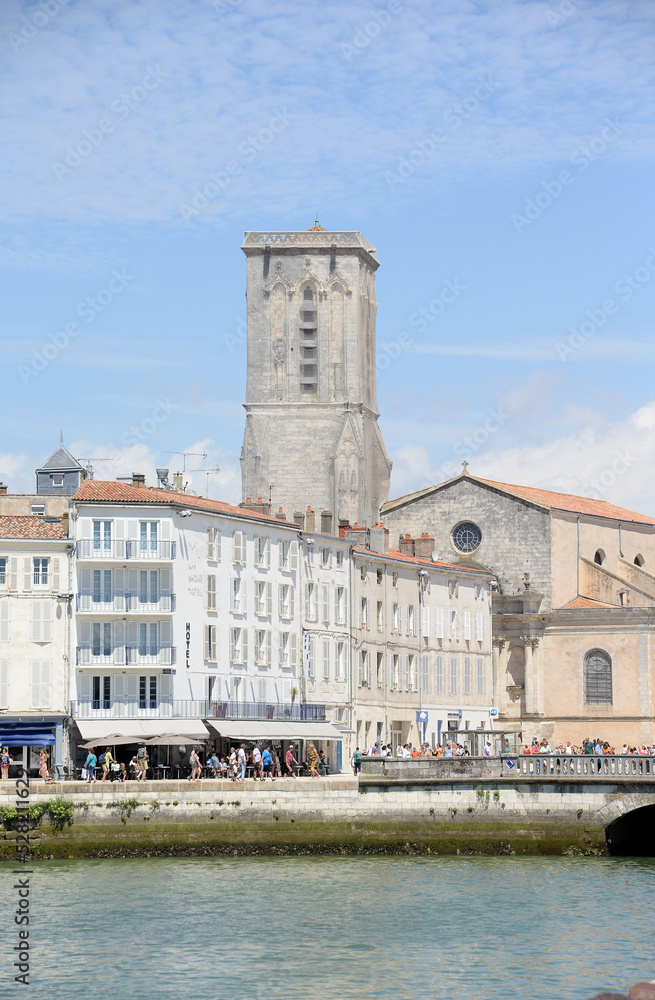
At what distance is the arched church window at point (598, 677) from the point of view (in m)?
91.9

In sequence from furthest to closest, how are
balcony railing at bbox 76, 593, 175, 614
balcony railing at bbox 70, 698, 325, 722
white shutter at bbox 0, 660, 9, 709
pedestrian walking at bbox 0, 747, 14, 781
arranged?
balcony railing at bbox 76, 593, 175, 614
balcony railing at bbox 70, 698, 325, 722
white shutter at bbox 0, 660, 9, 709
pedestrian walking at bbox 0, 747, 14, 781

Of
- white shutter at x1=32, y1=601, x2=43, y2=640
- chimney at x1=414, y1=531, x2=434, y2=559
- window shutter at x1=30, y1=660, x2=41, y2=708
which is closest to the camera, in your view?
window shutter at x1=30, y1=660, x2=41, y2=708

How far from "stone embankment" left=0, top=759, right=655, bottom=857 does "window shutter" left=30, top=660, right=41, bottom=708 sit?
771 cm

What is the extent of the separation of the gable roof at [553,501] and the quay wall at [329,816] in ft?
130

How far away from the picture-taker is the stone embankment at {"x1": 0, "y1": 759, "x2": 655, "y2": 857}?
180 feet

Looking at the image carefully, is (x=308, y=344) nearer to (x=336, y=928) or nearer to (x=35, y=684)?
(x=35, y=684)

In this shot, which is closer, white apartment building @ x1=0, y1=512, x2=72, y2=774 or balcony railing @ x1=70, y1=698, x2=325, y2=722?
white apartment building @ x1=0, y1=512, x2=72, y2=774

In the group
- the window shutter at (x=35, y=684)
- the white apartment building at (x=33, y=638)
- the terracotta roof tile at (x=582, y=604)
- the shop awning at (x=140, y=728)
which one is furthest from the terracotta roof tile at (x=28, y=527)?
the terracotta roof tile at (x=582, y=604)

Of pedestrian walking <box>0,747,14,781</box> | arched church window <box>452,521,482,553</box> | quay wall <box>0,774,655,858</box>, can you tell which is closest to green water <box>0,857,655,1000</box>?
quay wall <box>0,774,655,858</box>

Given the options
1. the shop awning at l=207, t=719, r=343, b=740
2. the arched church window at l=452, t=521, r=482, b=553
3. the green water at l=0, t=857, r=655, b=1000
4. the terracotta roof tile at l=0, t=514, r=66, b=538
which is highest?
the arched church window at l=452, t=521, r=482, b=553

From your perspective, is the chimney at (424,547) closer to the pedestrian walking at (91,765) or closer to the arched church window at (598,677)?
the arched church window at (598,677)

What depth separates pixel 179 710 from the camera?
6531cm

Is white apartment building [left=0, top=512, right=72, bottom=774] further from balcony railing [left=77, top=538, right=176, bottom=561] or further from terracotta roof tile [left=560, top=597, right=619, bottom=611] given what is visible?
terracotta roof tile [left=560, top=597, right=619, bottom=611]

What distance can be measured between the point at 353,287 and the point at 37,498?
38900 millimetres
